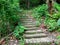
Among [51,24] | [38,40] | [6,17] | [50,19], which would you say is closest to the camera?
[38,40]

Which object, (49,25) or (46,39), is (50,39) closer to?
(46,39)

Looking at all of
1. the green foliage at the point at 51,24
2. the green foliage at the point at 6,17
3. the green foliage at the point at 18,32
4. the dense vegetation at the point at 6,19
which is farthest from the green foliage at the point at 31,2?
the green foliage at the point at 18,32

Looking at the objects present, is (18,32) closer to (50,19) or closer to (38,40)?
(38,40)

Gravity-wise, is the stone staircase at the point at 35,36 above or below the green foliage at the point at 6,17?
below

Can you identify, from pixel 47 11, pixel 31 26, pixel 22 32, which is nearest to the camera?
pixel 22 32

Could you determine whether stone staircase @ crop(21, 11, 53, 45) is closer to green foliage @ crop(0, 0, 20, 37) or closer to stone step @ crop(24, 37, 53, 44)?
stone step @ crop(24, 37, 53, 44)

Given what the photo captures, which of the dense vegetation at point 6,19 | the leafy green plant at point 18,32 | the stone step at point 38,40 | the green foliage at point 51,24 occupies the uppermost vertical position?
the dense vegetation at point 6,19

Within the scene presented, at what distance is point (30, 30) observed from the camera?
818 cm

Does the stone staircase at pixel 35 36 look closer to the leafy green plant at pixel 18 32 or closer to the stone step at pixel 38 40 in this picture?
the stone step at pixel 38 40

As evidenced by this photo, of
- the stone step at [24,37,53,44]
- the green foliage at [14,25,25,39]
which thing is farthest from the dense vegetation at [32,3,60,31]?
the green foliage at [14,25,25,39]

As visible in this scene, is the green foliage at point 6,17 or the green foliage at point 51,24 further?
the green foliage at point 51,24

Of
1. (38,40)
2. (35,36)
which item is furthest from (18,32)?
(38,40)

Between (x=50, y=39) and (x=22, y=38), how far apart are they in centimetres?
143

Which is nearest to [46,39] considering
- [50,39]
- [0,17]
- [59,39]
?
[50,39]
